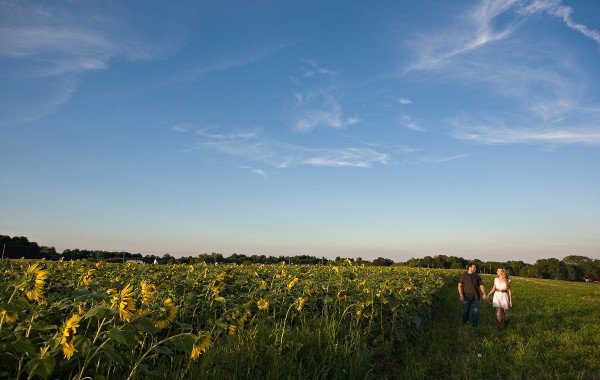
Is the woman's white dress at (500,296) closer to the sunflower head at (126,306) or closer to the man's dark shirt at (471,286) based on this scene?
the man's dark shirt at (471,286)

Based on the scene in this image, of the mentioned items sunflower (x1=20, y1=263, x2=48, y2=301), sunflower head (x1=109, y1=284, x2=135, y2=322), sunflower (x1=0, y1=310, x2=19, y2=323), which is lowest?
sunflower (x1=0, y1=310, x2=19, y2=323)

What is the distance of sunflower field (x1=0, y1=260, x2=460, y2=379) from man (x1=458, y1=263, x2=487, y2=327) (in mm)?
3063

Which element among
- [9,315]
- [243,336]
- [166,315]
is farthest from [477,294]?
[9,315]

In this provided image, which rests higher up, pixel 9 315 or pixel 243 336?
pixel 9 315

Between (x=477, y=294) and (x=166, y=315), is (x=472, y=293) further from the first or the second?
(x=166, y=315)

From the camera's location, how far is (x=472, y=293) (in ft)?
41.6

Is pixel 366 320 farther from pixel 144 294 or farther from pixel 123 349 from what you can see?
pixel 144 294

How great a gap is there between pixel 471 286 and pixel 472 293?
0.22m

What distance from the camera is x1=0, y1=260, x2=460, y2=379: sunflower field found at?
2957mm

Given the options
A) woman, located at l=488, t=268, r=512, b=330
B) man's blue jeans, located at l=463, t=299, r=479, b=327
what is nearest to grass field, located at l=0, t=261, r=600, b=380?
man's blue jeans, located at l=463, t=299, r=479, b=327

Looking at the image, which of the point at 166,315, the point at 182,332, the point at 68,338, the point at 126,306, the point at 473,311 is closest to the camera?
the point at 68,338

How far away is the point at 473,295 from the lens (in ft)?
41.5

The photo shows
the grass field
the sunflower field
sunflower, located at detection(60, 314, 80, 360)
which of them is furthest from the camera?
the grass field

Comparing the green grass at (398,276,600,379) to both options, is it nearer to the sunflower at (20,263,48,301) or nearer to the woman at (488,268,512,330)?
the woman at (488,268,512,330)
